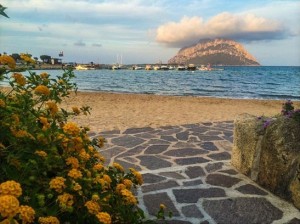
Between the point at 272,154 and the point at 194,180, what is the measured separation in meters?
1.39

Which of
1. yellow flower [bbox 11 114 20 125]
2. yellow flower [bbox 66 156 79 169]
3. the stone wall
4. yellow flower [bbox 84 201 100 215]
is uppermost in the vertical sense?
yellow flower [bbox 11 114 20 125]

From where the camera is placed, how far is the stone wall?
4609 millimetres

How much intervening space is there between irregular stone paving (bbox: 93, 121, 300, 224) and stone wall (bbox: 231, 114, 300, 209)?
16 cm

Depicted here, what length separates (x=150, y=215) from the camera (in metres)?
4.38

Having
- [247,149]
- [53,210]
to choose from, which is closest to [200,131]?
[247,149]

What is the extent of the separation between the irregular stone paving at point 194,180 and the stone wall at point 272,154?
0.16 meters

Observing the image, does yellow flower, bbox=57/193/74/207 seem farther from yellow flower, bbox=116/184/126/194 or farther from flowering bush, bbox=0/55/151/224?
yellow flower, bbox=116/184/126/194

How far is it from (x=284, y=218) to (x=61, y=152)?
9.96 feet

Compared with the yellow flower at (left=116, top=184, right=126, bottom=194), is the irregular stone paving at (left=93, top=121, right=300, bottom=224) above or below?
below

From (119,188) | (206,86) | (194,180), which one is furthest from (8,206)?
(206,86)

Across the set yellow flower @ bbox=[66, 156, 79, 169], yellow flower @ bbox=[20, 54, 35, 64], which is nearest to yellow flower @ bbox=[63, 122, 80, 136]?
yellow flower @ bbox=[66, 156, 79, 169]

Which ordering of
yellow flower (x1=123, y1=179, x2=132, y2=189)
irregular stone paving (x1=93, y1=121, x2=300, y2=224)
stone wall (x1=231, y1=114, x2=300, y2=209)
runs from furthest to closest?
stone wall (x1=231, y1=114, x2=300, y2=209), irregular stone paving (x1=93, y1=121, x2=300, y2=224), yellow flower (x1=123, y1=179, x2=132, y2=189)

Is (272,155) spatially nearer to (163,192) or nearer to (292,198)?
(292,198)

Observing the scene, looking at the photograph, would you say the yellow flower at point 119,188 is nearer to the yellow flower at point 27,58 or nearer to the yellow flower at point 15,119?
the yellow flower at point 15,119
